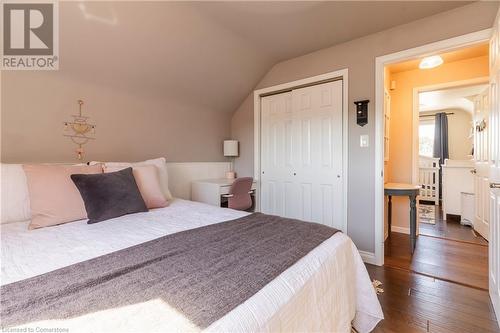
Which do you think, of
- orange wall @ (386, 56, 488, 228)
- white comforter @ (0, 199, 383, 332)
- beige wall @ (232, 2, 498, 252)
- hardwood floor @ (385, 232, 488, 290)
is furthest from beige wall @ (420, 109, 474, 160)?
white comforter @ (0, 199, 383, 332)

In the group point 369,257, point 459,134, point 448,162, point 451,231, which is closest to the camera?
point 369,257

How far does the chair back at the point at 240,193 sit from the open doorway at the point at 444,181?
1.63 m

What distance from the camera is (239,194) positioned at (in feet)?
9.27

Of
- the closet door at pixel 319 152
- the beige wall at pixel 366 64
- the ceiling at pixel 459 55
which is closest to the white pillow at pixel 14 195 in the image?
the closet door at pixel 319 152

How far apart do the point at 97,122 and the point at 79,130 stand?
0.57 ft

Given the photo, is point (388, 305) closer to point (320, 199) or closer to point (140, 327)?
point (320, 199)

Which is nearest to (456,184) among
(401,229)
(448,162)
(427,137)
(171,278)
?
(448,162)

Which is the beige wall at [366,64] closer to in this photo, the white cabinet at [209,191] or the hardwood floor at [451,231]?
the white cabinet at [209,191]

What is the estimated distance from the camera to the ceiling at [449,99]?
4277 mm

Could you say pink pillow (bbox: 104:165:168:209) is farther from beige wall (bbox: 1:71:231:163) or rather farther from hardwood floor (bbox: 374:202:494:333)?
hardwood floor (bbox: 374:202:494:333)

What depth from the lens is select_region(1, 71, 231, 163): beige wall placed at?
71.8 inches

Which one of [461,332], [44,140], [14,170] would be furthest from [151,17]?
[461,332]

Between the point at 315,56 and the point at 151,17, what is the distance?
6.01ft

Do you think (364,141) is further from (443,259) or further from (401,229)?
(401,229)
